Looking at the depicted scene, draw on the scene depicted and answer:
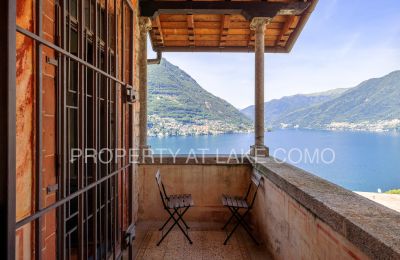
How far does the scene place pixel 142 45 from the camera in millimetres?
4391

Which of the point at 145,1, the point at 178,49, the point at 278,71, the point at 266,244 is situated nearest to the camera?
the point at 266,244

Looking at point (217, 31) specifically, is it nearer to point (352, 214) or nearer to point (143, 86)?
point (143, 86)

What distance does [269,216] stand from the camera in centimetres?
301

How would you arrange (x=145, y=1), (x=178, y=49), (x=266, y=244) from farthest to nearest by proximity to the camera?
(x=178, y=49) → (x=145, y=1) → (x=266, y=244)

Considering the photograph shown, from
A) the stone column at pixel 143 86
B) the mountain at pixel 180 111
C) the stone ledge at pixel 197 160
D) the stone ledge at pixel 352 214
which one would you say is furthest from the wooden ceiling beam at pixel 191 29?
the mountain at pixel 180 111

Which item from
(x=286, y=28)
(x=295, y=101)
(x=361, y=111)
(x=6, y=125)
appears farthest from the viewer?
(x=295, y=101)

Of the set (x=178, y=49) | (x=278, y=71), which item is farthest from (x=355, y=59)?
(x=178, y=49)

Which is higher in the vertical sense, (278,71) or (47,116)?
(278,71)

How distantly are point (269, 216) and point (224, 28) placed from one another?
3.45 meters

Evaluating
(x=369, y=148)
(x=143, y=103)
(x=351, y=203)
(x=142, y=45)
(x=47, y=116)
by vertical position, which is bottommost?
(x=369, y=148)

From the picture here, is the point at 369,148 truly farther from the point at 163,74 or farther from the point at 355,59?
the point at 163,74

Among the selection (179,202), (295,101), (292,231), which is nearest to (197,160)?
(179,202)

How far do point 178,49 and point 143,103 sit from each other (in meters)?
1.85

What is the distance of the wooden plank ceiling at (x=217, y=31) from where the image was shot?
4.38m
